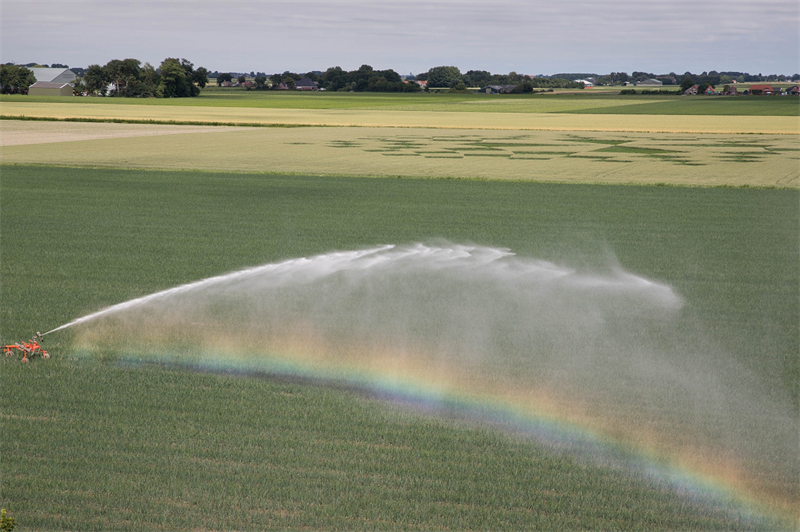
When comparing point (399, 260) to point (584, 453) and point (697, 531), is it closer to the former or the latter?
point (584, 453)

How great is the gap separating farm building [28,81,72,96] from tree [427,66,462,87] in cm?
7803

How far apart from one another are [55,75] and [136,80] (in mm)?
36758

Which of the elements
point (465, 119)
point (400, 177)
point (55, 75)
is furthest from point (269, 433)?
point (55, 75)

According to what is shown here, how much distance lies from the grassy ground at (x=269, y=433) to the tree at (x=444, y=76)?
176 m

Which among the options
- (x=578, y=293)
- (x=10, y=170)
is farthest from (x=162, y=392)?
(x=10, y=170)

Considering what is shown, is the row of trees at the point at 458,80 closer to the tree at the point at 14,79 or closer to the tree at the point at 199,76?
the tree at the point at 199,76

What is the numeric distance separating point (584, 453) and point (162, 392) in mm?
4157

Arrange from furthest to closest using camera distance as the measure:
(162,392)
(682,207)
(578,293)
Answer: (682,207), (578,293), (162,392)

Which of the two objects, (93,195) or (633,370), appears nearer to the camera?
(633,370)

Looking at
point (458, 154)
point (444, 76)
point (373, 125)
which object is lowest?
point (458, 154)

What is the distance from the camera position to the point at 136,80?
13288 cm

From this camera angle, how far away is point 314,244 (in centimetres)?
1722

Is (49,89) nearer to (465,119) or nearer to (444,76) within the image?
(444,76)

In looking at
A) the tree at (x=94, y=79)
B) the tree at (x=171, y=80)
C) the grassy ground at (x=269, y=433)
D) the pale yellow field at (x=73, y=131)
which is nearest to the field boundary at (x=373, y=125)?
the pale yellow field at (x=73, y=131)
